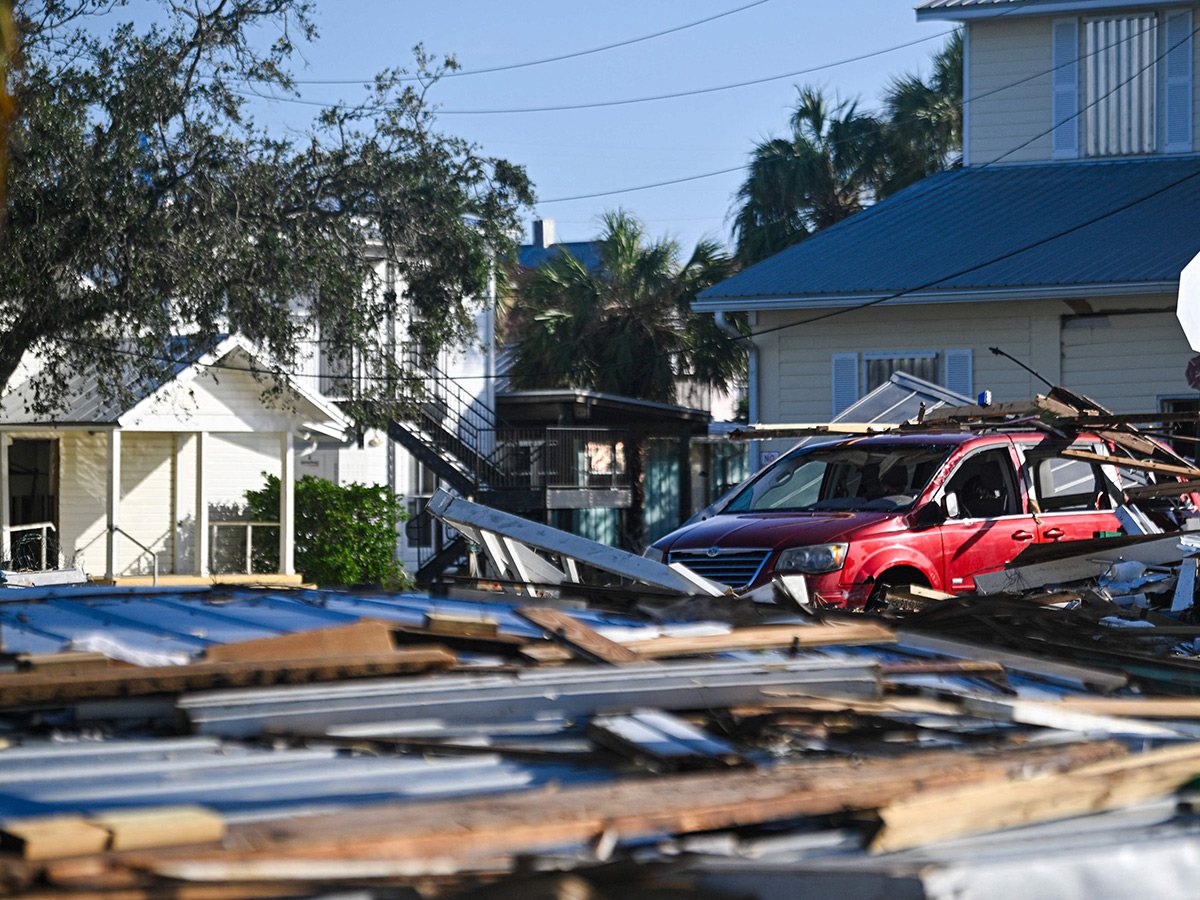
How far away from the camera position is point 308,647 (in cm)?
392

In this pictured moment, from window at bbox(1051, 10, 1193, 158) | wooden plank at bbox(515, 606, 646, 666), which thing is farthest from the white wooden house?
wooden plank at bbox(515, 606, 646, 666)

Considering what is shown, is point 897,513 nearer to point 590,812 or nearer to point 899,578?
point 899,578

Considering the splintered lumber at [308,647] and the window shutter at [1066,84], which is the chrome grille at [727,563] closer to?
the splintered lumber at [308,647]

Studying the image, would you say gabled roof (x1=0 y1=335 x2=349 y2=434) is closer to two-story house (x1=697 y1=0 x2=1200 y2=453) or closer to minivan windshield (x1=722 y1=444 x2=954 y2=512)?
two-story house (x1=697 y1=0 x2=1200 y2=453)

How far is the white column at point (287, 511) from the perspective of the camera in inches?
885

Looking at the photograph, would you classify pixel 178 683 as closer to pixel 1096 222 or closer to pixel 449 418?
pixel 1096 222

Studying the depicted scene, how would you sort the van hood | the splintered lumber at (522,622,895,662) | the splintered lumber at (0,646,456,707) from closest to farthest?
the splintered lumber at (0,646,456,707)
the splintered lumber at (522,622,895,662)
the van hood

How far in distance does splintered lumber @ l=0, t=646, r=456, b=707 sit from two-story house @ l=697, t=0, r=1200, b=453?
54.7ft

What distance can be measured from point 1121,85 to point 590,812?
22.0m

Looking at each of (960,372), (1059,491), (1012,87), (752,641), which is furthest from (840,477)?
(1012,87)

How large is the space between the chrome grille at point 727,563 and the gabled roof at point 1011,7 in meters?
15.1

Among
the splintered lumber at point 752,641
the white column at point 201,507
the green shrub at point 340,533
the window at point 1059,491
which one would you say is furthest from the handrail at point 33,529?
the splintered lumber at point 752,641

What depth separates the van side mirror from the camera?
10.2 m

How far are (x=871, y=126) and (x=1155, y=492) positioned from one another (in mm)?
26475
